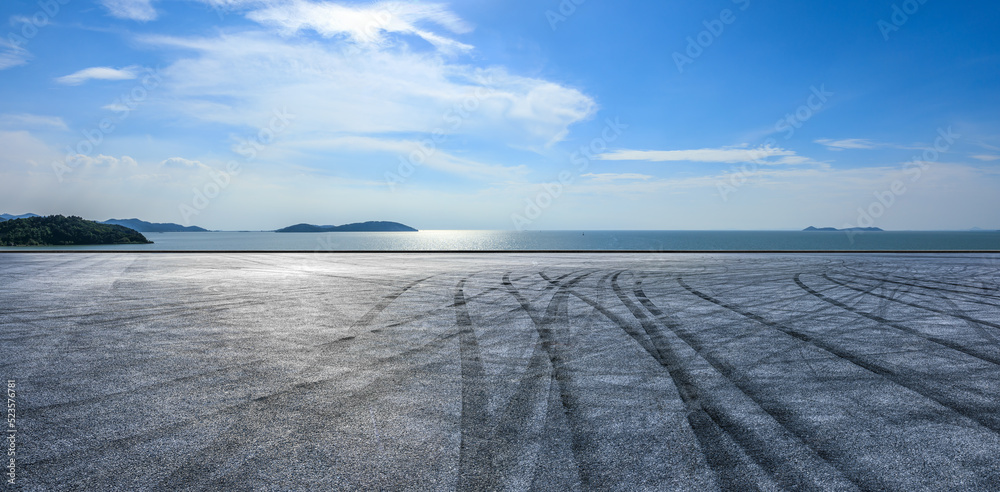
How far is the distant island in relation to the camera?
360 ft

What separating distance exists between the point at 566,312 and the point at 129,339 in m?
6.98

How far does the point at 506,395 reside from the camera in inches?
194

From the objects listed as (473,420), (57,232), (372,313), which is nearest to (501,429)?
(473,420)

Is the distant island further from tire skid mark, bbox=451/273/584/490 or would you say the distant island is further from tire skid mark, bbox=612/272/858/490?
tire skid mark, bbox=612/272/858/490

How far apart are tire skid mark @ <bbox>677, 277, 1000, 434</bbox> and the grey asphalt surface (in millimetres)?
35

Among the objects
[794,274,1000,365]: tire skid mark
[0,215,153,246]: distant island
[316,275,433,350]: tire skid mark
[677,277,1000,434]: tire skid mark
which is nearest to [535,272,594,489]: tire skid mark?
[316,275,433,350]: tire skid mark

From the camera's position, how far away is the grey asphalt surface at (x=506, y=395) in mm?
3430

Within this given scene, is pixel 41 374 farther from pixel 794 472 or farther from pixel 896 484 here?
pixel 896 484

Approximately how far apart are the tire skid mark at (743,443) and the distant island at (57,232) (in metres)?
138

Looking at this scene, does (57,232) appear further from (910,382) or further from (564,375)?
(910,382)

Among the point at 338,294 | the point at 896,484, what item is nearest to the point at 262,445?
the point at 896,484

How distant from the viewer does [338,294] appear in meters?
12.4

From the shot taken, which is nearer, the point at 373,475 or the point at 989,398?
the point at 373,475

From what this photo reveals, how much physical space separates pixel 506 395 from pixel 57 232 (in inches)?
6027
